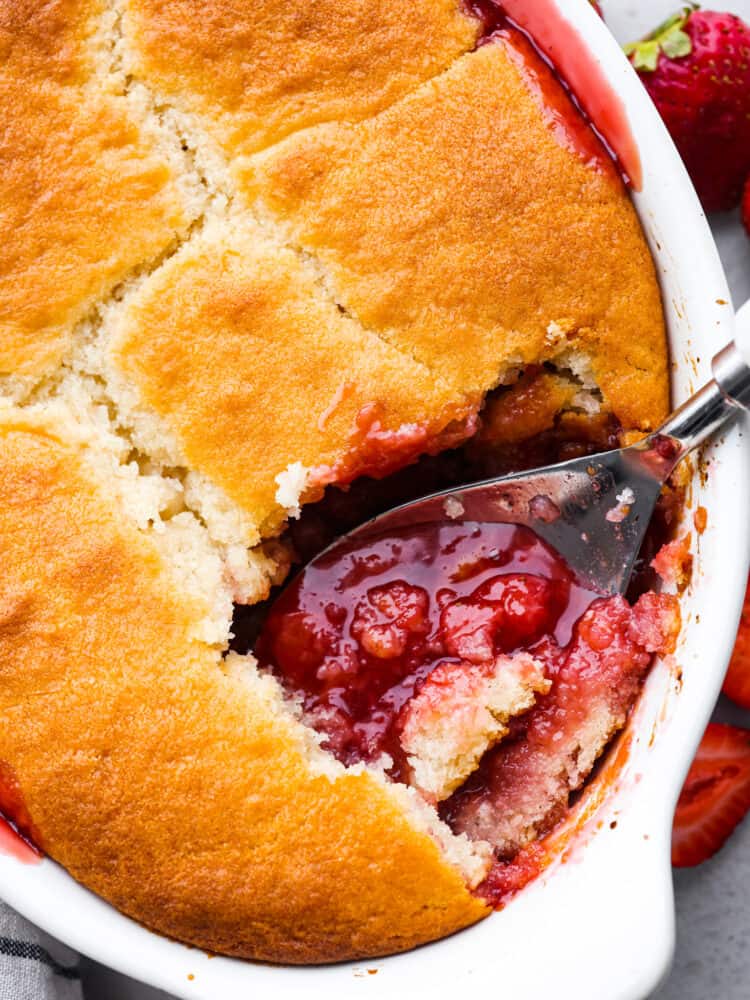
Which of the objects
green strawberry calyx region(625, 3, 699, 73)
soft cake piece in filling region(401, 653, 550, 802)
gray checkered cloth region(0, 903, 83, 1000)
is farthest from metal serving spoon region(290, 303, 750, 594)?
gray checkered cloth region(0, 903, 83, 1000)

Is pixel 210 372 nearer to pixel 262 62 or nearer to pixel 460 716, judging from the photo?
pixel 262 62

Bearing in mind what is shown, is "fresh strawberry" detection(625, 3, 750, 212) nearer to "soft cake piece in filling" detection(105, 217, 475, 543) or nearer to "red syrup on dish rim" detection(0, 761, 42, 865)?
"soft cake piece in filling" detection(105, 217, 475, 543)

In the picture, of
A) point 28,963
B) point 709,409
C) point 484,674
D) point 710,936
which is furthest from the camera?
point 710,936

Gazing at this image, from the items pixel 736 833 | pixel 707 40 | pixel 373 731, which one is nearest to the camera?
pixel 373 731

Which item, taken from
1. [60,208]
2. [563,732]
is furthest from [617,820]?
[60,208]

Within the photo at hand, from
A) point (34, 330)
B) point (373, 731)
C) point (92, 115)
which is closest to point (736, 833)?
point (373, 731)

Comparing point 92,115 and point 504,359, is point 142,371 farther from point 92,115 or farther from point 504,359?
point 504,359

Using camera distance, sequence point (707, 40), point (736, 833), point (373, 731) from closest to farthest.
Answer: point (373, 731) < point (707, 40) < point (736, 833)

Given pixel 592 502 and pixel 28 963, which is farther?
pixel 28 963
